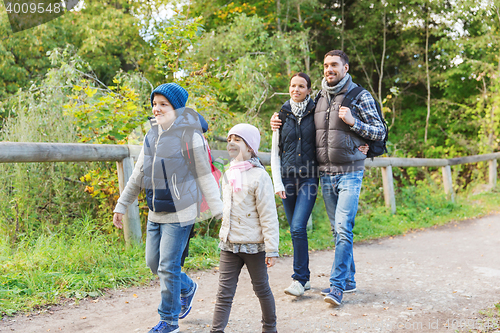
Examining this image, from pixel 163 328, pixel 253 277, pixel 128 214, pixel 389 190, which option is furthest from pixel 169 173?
pixel 389 190

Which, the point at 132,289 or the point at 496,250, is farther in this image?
the point at 496,250

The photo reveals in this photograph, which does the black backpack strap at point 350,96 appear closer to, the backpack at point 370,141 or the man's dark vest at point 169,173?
the backpack at point 370,141

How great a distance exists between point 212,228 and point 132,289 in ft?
5.61

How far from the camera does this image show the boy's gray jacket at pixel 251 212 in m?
2.67

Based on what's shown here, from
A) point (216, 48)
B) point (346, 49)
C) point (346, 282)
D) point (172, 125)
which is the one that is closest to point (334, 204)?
point (346, 282)

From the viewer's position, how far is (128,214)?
442 centimetres

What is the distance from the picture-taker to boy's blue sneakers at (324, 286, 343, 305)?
130 inches

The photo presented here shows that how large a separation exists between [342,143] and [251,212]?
124 cm

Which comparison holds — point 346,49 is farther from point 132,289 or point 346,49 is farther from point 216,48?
point 132,289

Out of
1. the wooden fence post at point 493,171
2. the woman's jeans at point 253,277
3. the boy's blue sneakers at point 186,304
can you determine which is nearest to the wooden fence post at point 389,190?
the wooden fence post at point 493,171

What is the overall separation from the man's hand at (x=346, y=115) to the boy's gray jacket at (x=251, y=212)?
3.42 ft

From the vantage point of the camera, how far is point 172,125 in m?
2.84

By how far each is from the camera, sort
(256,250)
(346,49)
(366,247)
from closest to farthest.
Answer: (256,250)
(366,247)
(346,49)

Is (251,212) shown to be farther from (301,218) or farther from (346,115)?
(346,115)
